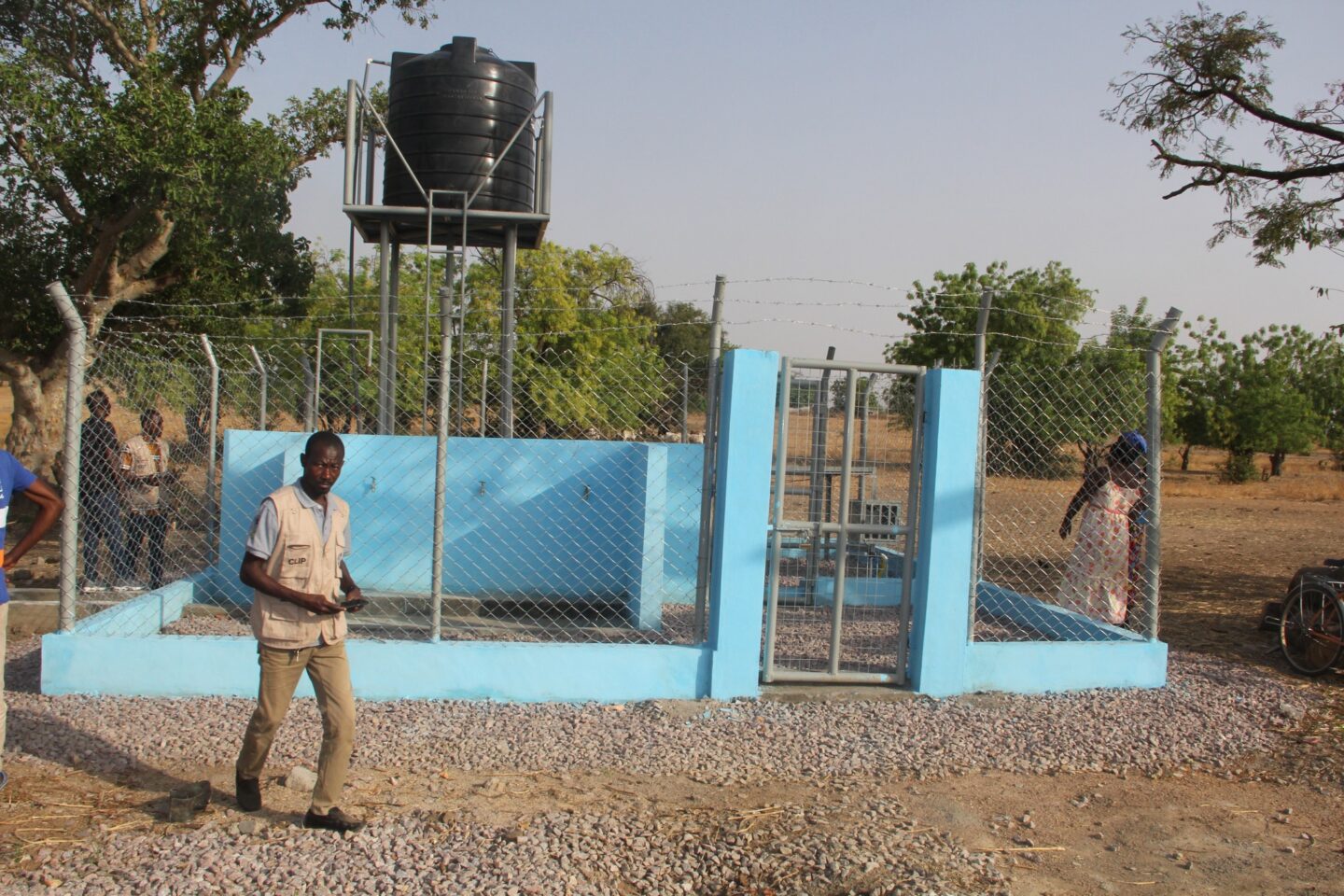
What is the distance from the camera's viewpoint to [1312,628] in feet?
22.0

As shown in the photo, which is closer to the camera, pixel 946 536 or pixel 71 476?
pixel 71 476

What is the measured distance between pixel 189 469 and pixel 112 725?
14.3 ft

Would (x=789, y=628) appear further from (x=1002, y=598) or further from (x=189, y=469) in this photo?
(x=189, y=469)

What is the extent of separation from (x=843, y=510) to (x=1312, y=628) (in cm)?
346

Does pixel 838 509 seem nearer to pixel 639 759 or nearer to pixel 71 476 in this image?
pixel 639 759

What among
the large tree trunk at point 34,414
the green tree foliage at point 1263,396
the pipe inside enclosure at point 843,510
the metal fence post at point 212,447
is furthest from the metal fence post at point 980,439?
the green tree foliage at point 1263,396

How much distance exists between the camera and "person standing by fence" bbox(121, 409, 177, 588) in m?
8.12

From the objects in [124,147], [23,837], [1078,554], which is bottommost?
[23,837]

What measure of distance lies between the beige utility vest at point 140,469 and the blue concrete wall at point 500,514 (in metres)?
0.99

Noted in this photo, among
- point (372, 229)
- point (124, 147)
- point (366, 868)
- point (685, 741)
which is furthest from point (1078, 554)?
point (124, 147)

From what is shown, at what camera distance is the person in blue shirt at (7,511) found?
408 centimetres

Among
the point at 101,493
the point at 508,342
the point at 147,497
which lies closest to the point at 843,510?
the point at 508,342

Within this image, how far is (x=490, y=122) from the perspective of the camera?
32.6 ft

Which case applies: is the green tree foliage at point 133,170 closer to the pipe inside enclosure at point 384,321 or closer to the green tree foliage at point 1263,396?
the pipe inside enclosure at point 384,321
